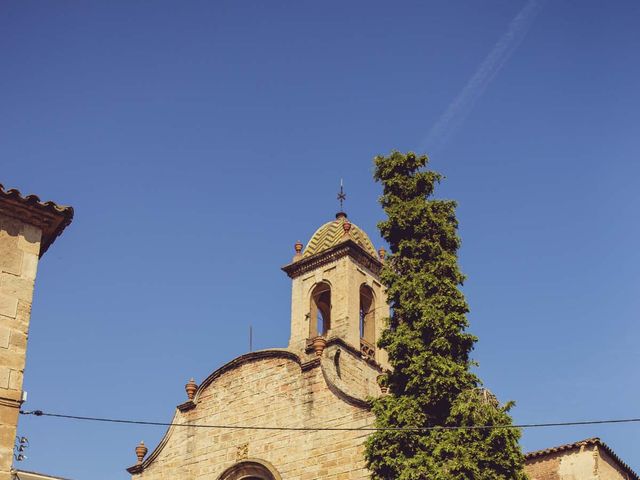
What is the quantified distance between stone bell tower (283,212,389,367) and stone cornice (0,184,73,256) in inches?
465

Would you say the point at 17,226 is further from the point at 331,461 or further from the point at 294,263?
the point at 294,263

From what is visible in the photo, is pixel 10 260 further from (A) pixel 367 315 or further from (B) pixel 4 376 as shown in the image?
(A) pixel 367 315

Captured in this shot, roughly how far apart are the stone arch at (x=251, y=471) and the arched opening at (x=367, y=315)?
5567 mm

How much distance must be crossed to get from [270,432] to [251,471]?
113 cm

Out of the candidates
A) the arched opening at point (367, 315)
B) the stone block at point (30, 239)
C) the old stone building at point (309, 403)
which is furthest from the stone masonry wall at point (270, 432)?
the stone block at point (30, 239)

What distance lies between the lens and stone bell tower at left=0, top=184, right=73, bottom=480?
12.7 meters

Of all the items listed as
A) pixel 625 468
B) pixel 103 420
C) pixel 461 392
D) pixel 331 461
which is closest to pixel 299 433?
pixel 331 461

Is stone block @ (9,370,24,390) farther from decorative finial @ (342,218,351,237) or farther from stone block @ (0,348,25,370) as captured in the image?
decorative finial @ (342,218,351,237)

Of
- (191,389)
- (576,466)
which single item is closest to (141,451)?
(191,389)

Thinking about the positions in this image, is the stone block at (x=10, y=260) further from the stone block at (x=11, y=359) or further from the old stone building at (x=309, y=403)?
the old stone building at (x=309, y=403)

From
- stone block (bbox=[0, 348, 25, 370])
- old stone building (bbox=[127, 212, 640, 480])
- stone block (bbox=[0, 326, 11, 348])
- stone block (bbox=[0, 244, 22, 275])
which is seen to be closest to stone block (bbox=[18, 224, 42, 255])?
stone block (bbox=[0, 244, 22, 275])

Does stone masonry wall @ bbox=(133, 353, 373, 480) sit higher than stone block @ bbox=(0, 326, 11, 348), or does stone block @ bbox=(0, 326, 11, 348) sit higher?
stone masonry wall @ bbox=(133, 353, 373, 480)

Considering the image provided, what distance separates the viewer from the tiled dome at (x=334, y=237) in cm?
2777

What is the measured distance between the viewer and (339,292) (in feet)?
85.9
